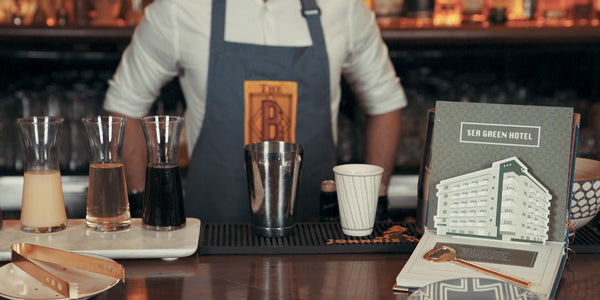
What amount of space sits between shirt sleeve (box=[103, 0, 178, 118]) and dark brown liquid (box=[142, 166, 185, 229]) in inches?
28.6

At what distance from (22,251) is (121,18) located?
1685 millimetres

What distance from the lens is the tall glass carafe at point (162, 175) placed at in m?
1.34

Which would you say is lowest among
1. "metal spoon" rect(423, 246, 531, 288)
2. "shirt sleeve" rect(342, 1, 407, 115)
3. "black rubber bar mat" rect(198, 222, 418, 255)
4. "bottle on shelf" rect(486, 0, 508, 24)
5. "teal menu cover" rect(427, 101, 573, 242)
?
"black rubber bar mat" rect(198, 222, 418, 255)

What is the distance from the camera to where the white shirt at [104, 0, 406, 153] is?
198 centimetres

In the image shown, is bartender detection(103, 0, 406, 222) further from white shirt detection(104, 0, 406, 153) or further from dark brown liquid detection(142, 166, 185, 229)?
dark brown liquid detection(142, 166, 185, 229)

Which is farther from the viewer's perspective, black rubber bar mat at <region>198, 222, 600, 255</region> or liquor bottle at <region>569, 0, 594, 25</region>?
liquor bottle at <region>569, 0, 594, 25</region>

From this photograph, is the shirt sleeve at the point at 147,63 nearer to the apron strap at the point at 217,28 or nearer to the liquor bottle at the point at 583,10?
the apron strap at the point at 217,28

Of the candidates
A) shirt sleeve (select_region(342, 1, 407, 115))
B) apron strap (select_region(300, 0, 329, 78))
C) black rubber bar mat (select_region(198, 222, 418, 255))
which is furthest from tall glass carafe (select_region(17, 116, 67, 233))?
shirt sleeve (select_region(342, 1, 407, 115))

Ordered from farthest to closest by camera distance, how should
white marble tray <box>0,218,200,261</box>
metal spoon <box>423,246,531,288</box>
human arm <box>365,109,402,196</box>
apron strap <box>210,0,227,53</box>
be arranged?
1. human arm <box>365,109,402,196</box>
2. apron strap <box>210,0,227,53</box>
3. white marble tray <box>0,218,200,261</box>
4. metal spoon <box>423,246,531,288</box>

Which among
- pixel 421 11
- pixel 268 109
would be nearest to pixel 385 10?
pixel 421 11

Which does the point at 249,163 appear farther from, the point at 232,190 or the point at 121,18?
the point at 121,18

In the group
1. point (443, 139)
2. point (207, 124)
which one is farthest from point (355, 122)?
point (443, 139)

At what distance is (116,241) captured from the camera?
4.27 ft

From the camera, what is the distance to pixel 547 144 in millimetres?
1264
